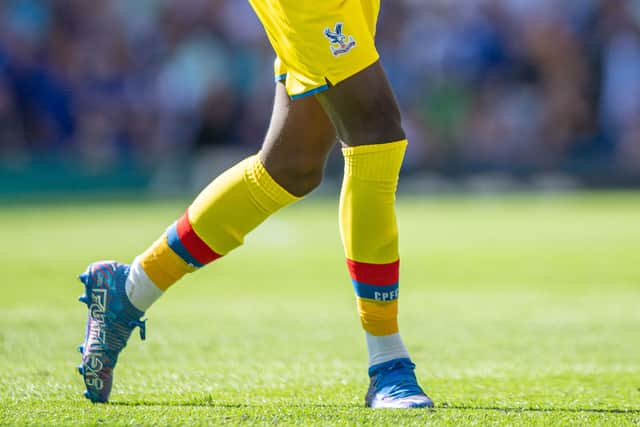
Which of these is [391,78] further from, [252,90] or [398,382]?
[398,382]

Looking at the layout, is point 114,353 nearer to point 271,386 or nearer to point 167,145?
point 271,386

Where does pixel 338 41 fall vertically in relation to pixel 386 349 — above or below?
above

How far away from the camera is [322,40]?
2641 mm

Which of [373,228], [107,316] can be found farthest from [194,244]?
[373,228]

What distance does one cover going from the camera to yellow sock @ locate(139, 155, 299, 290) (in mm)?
2906

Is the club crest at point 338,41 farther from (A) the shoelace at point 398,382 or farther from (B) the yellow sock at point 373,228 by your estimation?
(A) the shoelace at point 398,382

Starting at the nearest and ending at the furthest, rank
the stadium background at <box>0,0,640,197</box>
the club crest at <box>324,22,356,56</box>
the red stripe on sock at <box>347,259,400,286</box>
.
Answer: the club crest at <box>324,22,356,56</box> < the red stripe on sock at <box>347,259,400,286</box> < the stadium background at <box>0,0,640,197</box>

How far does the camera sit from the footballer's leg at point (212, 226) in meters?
2.87

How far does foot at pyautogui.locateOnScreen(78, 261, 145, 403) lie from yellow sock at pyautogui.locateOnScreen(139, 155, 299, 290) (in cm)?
10

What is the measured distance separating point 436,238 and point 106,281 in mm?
5564

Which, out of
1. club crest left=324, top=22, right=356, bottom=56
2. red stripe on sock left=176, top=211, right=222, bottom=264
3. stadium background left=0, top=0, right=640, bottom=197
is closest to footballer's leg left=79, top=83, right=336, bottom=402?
red stripe on sock left=176, top=211, right=222, bottom=264

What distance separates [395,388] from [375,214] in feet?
1.47

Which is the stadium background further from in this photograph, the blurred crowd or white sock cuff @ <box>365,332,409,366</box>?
white sock cuff @ <box>365,332,409,366</box>

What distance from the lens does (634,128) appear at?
1410 centimetres
